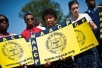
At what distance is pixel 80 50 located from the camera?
287 centimetres

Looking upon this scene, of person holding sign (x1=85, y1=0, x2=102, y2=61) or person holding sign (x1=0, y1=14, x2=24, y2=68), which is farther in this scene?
person holding sign (x1=85, y1=0, x2=102, y2=61)

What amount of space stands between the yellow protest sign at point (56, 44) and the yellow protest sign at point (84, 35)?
9 centimetres

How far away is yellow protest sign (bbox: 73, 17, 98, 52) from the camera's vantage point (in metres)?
2.90

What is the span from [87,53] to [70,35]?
0.36 meters

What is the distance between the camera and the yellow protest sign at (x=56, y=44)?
Result: 285cm

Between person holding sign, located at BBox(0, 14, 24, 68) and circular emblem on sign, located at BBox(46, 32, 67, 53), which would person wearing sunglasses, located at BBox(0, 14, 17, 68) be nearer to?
person holding sign, located at BBox(0, 14, 24, 68)

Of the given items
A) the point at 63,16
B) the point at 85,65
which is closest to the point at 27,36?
the point at 85,65

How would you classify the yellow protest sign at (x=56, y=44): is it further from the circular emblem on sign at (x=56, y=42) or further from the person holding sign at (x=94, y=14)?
the person holding sign at (x=94, y=14)

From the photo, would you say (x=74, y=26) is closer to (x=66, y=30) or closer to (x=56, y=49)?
(x=66, y=30)

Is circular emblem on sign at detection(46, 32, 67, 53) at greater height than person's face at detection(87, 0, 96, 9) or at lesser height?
lesser

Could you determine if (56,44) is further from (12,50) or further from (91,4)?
(91,4)

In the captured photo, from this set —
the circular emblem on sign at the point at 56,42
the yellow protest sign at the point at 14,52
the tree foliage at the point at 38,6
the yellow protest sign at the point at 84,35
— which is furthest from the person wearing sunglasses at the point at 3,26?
the tree foliage at the point at 38,6

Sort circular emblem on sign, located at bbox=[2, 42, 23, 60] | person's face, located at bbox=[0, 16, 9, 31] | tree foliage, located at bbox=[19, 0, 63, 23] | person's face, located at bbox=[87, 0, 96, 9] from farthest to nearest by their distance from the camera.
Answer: tree foliage, located at bbox=[19, 0, 63, 23]
person's face, located at bbox=[87, 0, 96, 9]
person's face, located at bbox=[0, 16, 9, 31]
circular emblem on sign, located at bbox=[2, 42, 23, 60]

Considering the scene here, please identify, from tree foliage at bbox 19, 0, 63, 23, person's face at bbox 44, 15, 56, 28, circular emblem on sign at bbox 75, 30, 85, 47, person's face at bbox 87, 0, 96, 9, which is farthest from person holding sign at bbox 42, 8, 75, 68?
tree foliage at bbox 19, 0, 63, 23
